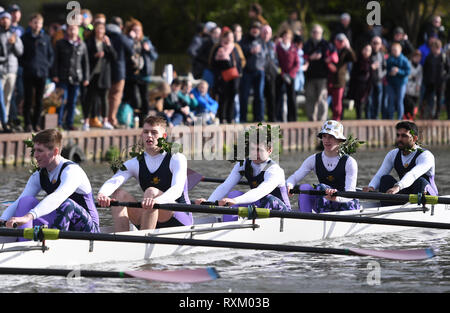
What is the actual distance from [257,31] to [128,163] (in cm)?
996

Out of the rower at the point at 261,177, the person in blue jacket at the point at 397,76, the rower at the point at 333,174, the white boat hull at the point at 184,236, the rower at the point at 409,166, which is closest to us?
the white boat hull at the point at 184,236

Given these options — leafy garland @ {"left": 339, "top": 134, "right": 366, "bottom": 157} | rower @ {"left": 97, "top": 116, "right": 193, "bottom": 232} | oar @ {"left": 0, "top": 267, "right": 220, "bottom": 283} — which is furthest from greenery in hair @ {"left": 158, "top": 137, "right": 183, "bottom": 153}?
leafy garland @ {"left": 339, "top": 134, "right": 366, "bottom": 157}

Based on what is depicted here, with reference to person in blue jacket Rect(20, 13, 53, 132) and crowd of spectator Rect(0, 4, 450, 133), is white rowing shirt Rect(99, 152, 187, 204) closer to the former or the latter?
crowd of spectator Rect(0, 4, 450, 133)

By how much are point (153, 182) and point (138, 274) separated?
219 cm

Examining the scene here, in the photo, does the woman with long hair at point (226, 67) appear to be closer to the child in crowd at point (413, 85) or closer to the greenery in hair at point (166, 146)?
the child in crowd at point (413, 85)

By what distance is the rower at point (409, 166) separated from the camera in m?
13.2

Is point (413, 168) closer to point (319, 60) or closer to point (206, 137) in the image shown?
point (206, 137)

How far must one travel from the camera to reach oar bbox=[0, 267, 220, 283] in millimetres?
9328

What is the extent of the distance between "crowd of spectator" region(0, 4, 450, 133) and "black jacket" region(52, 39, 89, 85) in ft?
0.06

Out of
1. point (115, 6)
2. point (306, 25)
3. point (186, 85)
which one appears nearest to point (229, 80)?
point (186, 85)

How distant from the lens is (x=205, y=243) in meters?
10.4

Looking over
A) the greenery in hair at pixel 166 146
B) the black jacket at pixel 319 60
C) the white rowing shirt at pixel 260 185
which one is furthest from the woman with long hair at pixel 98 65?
the greenery in hair at pixel 166 146

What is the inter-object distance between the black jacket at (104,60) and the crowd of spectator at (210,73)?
0.06 feet

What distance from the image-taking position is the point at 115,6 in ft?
141
